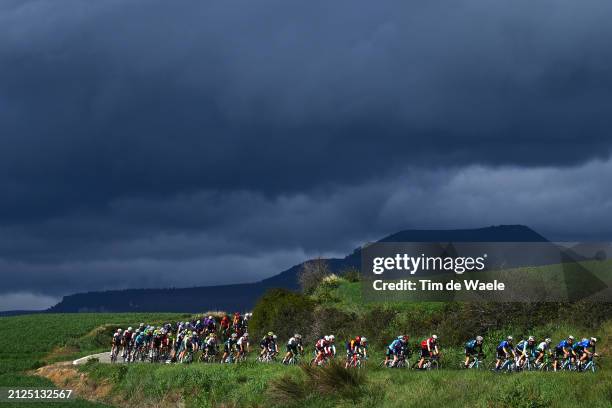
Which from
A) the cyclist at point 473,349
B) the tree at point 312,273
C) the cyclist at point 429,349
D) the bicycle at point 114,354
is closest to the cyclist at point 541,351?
the cyclist at point 473,349

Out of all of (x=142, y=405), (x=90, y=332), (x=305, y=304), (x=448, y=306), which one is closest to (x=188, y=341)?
(x=142, y=405)

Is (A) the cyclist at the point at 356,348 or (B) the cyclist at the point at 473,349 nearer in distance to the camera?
(B) the cyclist at the point at 473,349

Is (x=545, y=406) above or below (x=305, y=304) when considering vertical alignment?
below

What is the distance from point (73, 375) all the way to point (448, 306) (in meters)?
26.4

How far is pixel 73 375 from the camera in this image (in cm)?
5444

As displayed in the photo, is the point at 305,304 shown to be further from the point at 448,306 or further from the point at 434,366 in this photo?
the point at 434,366

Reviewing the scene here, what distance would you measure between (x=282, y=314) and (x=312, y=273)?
22.5 meters

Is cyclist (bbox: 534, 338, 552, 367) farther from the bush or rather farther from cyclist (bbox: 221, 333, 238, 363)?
the bush

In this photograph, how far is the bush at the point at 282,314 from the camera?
57.7m

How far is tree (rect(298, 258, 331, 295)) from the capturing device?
262 feet

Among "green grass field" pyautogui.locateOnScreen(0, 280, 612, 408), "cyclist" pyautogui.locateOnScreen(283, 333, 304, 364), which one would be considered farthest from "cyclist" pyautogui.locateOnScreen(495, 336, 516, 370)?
"cyclist" pyautogui.locateOnScreen(283, 333, 304, 364)

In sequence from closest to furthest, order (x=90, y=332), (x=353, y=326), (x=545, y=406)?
1. (x=545, y=406)
2. (x=353, y=326)
3. (x=90, y=332)

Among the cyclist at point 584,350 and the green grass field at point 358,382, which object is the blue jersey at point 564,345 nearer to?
the cyclist at point 584,350

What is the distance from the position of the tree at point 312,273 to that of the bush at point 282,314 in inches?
545
